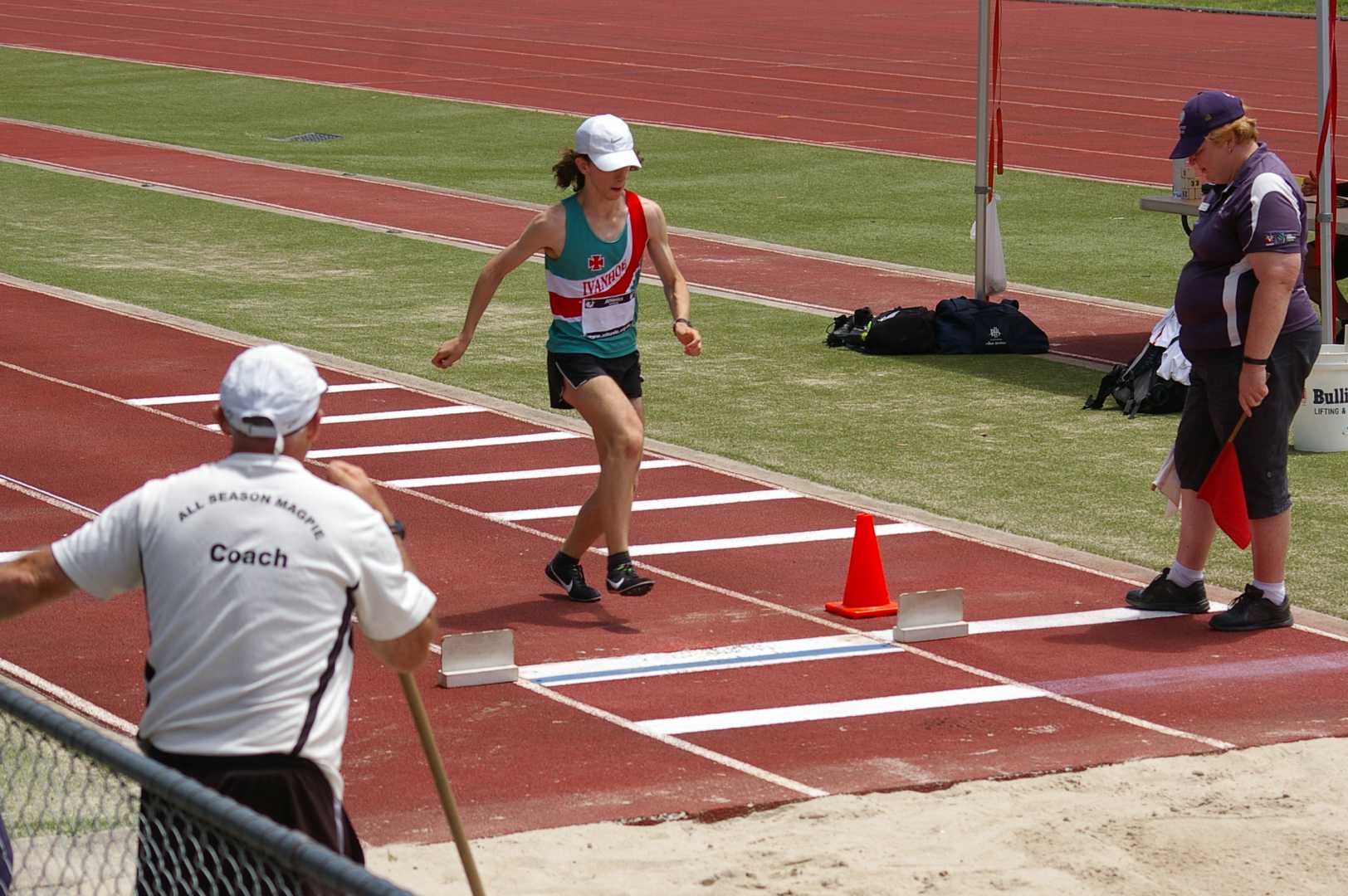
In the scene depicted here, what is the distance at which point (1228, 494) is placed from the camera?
951 cm

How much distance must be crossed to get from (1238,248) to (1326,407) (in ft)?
12.7

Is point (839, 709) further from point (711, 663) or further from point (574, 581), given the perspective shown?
point (574, 581)

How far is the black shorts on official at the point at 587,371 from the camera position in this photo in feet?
32.0

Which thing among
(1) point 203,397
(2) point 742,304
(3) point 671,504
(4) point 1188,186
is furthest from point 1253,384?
(2) point 742,304

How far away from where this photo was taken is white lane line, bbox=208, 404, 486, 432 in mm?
14117

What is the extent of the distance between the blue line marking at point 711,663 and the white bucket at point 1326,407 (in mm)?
4588

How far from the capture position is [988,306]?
1678 cm

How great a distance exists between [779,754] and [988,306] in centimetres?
923

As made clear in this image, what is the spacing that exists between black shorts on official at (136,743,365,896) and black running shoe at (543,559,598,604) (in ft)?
16.8

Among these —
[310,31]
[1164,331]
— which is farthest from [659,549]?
[310,31]

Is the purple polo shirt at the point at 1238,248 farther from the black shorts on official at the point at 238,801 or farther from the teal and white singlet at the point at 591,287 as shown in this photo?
the black shorts on official at the point at 238,801

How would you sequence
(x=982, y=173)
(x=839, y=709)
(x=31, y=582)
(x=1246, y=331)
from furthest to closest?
(x=982, y=173) < (x=1246, y=331) < (x=839, y=709) < (x=31, y=582)

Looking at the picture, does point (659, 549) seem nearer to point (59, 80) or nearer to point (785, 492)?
point (785, 492)

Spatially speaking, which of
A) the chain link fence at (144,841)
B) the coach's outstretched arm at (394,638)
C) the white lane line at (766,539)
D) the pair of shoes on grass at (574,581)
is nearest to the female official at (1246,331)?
the white lane line at (766,539)
